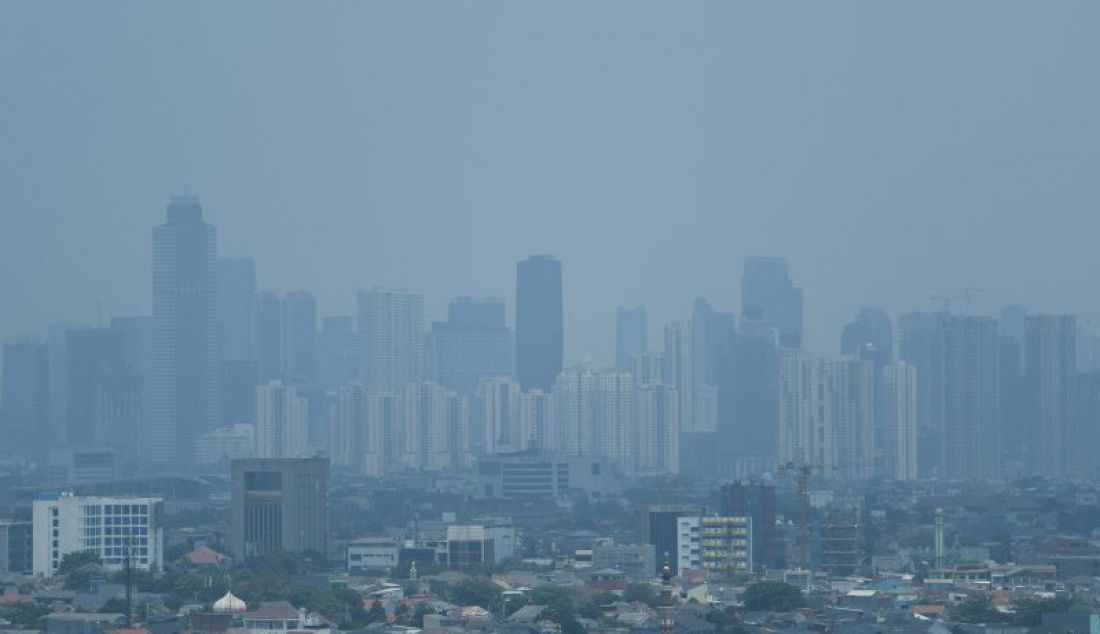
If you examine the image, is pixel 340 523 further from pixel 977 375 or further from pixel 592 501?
pixel 977 375

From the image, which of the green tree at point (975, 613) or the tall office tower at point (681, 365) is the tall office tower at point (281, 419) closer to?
the tall office tower at point (681, 365)

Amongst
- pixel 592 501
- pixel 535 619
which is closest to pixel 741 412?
pixel 592 501

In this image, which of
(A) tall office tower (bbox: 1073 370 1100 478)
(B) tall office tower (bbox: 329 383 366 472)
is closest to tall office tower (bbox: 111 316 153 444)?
(B) tall office tower (bbox: 329 383 366 472)

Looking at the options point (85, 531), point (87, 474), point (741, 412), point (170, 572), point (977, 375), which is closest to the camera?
point (170, 572)

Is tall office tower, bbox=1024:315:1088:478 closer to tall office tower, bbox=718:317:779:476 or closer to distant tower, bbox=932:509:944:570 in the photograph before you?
tall office tower, bbox=718:317:779:476

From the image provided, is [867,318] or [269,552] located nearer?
[269,552]

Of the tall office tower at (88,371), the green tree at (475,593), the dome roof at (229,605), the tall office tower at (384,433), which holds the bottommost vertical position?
the green tree at (475,593)

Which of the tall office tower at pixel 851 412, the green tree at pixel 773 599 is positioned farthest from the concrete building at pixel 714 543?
the tall office tower at pixel 851 412
